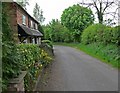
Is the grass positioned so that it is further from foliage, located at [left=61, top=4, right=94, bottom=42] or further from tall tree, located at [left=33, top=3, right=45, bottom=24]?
tall tree, located at [left=33, top=3, right=45, bottom=24]

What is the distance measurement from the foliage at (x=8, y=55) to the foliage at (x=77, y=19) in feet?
156

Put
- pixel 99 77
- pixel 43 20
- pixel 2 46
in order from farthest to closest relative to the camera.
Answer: pixel 43 20, pixel 99 77, pixel 2 46

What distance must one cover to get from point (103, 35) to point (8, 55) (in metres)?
21.2

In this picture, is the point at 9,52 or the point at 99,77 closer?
the point at 9,52

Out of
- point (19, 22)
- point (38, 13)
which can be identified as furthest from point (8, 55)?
point (38, 13)

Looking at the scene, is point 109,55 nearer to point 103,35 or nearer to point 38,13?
point 103,35

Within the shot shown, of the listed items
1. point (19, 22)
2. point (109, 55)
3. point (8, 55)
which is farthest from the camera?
point (19, 22)

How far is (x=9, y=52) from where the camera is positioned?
18.1 ft

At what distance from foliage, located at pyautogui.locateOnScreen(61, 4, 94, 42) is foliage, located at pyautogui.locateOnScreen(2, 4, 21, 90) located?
4746cm

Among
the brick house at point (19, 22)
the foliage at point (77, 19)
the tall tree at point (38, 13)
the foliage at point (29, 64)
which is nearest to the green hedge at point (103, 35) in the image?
the brick house at point (19, 22)

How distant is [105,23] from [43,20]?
80.0 m

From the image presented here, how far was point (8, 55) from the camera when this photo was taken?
562cm

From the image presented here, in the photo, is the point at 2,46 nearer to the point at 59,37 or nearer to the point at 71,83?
the point at 71,83

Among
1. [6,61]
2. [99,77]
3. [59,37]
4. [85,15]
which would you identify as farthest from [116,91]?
[59,37]
